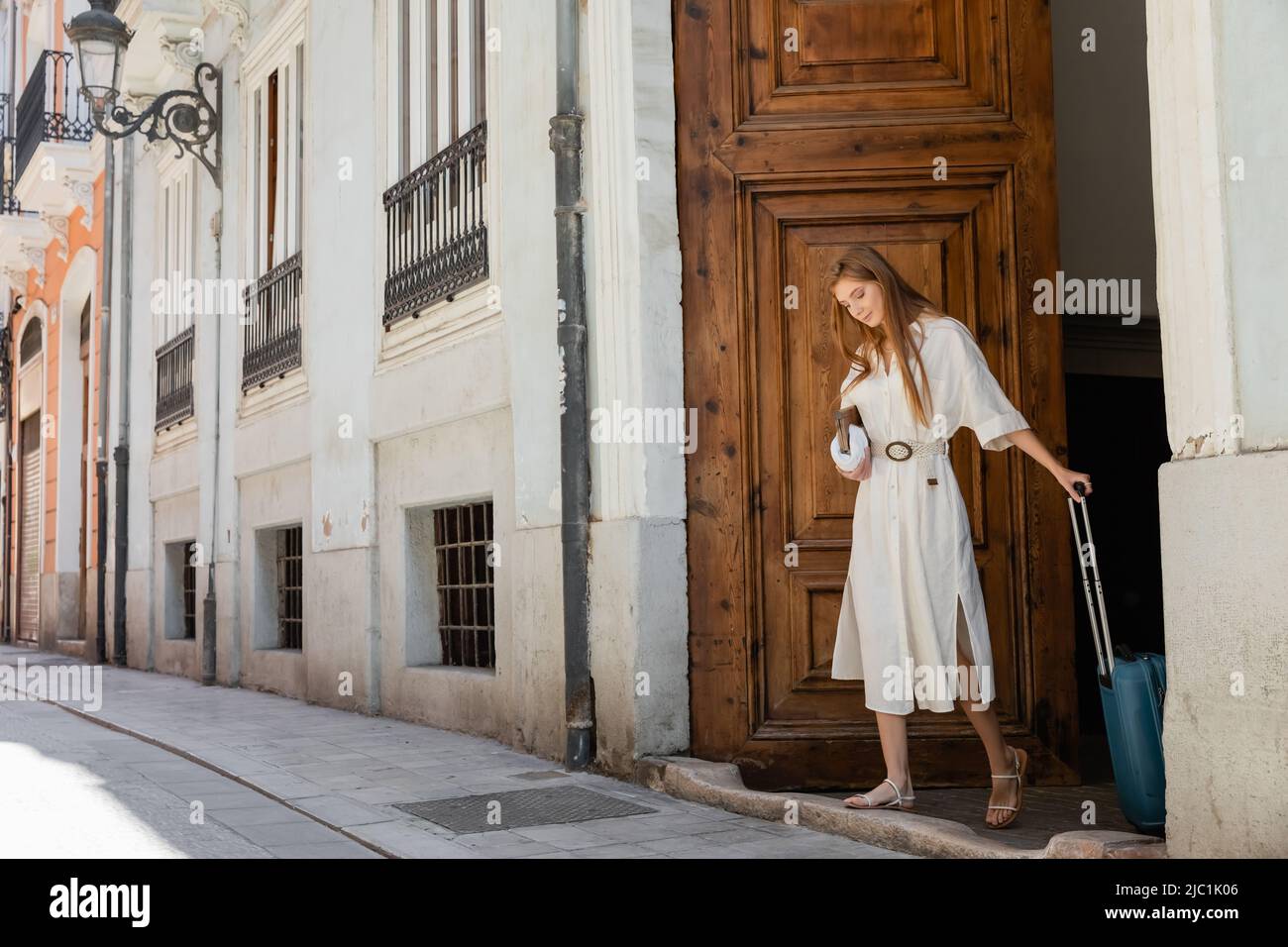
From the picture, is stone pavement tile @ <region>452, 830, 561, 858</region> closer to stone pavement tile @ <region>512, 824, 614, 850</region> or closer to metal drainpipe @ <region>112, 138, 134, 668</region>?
stone pavement tile @ <region>512, 824, 614, 850</region>

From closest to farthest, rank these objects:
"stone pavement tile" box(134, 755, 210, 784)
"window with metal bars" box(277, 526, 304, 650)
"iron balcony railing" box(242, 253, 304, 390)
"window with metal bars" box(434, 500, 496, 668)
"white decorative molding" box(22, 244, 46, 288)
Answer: "stone pavement tile" box(134, 755, 210, 784), "window with metal bars" box(434, 500, 496, 668), "iron balcony railing" box(242, 253, 304, 390), "window with metal bars" box(277, 526, 304, 650), "white decorative molding" box(22, 244, 46, 288)

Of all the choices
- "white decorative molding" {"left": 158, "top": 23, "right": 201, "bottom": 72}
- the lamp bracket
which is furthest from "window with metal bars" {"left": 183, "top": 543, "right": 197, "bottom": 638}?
"white decorative molding" {"left": 158, "top": 23, "right": 201, "bottom": 72}

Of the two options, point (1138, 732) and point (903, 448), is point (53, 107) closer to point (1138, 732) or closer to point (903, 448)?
point (903, 448)

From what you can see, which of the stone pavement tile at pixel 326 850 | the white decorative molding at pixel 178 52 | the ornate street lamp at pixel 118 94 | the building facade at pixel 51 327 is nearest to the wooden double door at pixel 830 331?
the stone pavement tile at pixel 326 850

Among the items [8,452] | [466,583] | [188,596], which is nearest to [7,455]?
[8,452]

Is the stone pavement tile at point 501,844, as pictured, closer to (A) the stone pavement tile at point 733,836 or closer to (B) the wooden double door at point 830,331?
(A) the stone pavement tile at point 733,836

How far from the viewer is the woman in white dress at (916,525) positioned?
511cm

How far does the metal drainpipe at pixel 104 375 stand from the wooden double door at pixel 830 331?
12.3 metres

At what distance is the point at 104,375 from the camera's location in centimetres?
1748

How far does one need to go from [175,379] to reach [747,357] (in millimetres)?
10380

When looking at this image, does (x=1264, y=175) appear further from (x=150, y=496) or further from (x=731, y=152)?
(x=150, y=496)

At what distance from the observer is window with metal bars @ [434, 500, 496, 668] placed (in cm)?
867

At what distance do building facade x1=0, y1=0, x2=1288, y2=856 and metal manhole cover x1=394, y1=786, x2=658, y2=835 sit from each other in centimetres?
49
